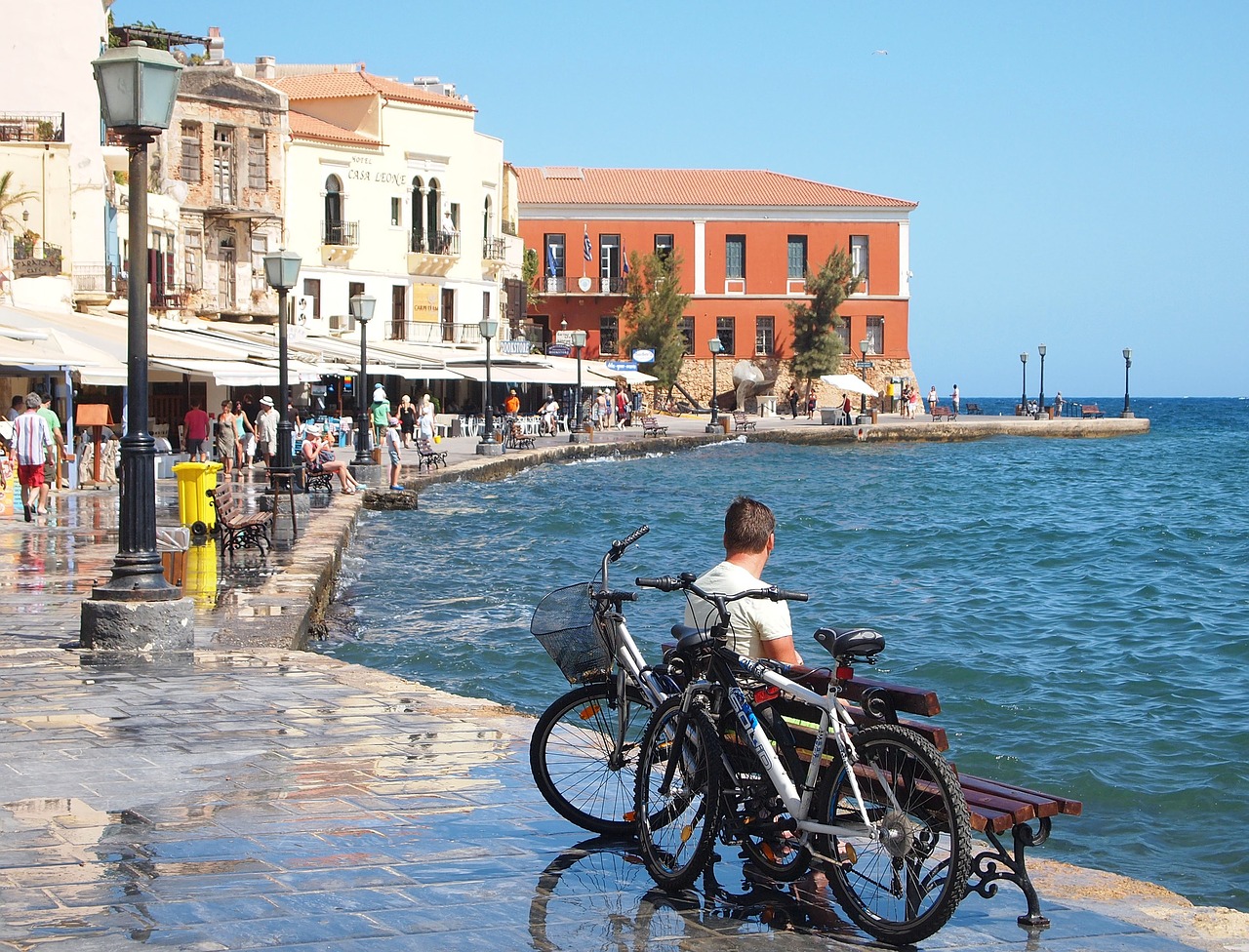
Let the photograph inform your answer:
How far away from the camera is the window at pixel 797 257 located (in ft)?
230

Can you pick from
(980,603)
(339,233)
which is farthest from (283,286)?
(339,233)

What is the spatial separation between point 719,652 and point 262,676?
4.55m

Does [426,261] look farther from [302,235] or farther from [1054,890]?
[1054,890]

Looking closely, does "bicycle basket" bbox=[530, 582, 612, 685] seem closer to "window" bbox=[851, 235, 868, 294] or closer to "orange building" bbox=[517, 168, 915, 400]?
"orange building" bbox=[517, 168, 915, 400]

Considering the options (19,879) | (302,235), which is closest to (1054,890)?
(19,879)

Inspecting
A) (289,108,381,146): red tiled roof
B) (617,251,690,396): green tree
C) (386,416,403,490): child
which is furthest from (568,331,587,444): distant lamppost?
(386,416,403,490): child

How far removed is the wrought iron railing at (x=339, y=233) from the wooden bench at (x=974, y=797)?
46.6 m

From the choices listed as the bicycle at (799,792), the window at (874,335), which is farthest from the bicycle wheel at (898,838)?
the window at (874,335)

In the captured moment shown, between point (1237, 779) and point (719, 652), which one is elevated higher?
point (719, 652)

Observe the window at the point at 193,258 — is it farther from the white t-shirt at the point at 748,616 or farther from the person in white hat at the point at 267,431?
the white t-shirt at the point at 748,616

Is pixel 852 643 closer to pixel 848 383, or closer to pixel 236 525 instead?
pixel 236 525

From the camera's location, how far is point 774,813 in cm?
495

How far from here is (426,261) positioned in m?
52.8

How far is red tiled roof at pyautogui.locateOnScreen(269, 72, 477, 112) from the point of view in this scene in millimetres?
52412
